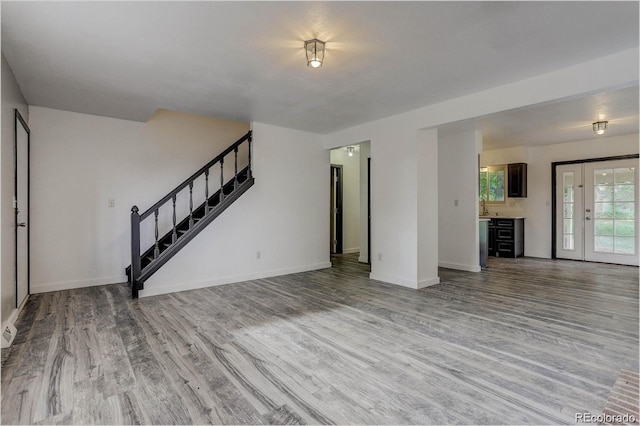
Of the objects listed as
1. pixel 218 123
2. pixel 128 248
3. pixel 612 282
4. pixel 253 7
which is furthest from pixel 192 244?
pixel 612 282

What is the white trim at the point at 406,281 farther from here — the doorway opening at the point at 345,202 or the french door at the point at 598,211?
the french door at the point at 598,211

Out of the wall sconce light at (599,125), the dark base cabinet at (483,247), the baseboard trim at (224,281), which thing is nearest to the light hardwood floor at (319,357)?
the baseboard trim at (224,281)

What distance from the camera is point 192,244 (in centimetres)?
464

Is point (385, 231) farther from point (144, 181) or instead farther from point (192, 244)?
point (144, 181)

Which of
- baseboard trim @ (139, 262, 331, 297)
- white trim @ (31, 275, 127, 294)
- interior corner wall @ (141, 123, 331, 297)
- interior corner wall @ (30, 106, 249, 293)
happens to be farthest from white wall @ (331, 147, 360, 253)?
white trim @ (31, 275, 127, 294)

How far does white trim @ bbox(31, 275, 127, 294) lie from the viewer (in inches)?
171

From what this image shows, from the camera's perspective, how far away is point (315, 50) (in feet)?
8.53

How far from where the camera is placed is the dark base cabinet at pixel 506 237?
24.1ft

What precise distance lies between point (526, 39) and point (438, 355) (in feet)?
8.45

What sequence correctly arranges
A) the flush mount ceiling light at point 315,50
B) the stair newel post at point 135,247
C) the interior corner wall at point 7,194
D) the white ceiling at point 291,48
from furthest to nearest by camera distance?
the stair newel post at point 135,247 < the interior corner wall at point 7,194 < the flush mount ceiling light at point 315,50 < the white ceiling at point 291,48

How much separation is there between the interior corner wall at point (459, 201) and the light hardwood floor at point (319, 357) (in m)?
1.60

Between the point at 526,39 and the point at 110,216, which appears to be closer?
the point at 526,39

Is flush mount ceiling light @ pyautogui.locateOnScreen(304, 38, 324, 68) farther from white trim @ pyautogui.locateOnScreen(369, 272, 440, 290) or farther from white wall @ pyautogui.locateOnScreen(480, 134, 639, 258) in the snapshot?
white wall @ pyautogui.locateOnScreen(480, 134, 639, 258)

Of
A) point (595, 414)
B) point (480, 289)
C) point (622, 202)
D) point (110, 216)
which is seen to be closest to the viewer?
point (595, 414)
